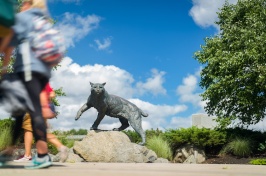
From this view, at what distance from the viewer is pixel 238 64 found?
2148 centimetres

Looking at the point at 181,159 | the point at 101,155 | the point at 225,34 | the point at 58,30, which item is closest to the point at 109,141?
the point at 101,155

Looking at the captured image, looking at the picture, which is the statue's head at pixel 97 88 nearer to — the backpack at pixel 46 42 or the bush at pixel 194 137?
the bush at pixel 194 137

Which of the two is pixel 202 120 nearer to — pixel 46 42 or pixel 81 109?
pixel 81 109

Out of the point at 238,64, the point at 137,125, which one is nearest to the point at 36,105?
the point at 137,125

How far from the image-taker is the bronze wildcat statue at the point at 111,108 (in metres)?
13.8

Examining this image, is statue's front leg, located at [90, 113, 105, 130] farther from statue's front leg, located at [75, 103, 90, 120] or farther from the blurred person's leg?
the blurred person's leg

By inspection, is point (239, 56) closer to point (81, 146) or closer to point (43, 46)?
point (81, 146)

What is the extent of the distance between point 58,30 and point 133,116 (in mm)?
10724

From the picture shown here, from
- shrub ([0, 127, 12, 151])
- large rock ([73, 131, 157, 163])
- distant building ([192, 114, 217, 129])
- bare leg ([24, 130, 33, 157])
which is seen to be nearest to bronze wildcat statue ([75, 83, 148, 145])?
large rock ([73, 131, 157, 163])

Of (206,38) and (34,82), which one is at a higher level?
(206,38)

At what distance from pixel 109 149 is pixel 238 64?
10.6m

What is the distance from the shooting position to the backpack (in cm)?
408

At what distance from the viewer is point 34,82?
400cm

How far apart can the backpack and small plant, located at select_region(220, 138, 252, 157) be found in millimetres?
15355
